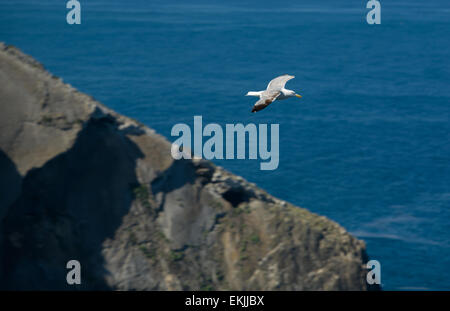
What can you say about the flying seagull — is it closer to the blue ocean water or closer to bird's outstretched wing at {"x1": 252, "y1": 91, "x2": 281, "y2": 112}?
bird's outstretched wing at {"x1": 252, "y1": 91, "x2": 281, "y2": 112}

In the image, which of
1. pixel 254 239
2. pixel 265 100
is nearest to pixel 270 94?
pixel 265 100

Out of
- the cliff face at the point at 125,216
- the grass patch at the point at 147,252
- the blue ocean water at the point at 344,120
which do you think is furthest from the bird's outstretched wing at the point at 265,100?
the blue ocean water at the point at 344,120

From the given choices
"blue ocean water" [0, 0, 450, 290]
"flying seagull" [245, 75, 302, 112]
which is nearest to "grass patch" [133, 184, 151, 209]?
"flying seagull" [245, 75, 302, 112]

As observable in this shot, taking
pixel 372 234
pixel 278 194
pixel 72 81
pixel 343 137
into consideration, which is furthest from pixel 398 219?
pixel 72 81

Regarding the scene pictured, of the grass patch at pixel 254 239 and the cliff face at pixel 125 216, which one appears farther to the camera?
the grass patch at pixel 254 239

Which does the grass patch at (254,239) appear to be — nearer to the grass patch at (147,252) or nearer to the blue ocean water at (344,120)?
the grass patch at (147,252)

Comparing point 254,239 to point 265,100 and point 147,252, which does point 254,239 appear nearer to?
point 147,252
